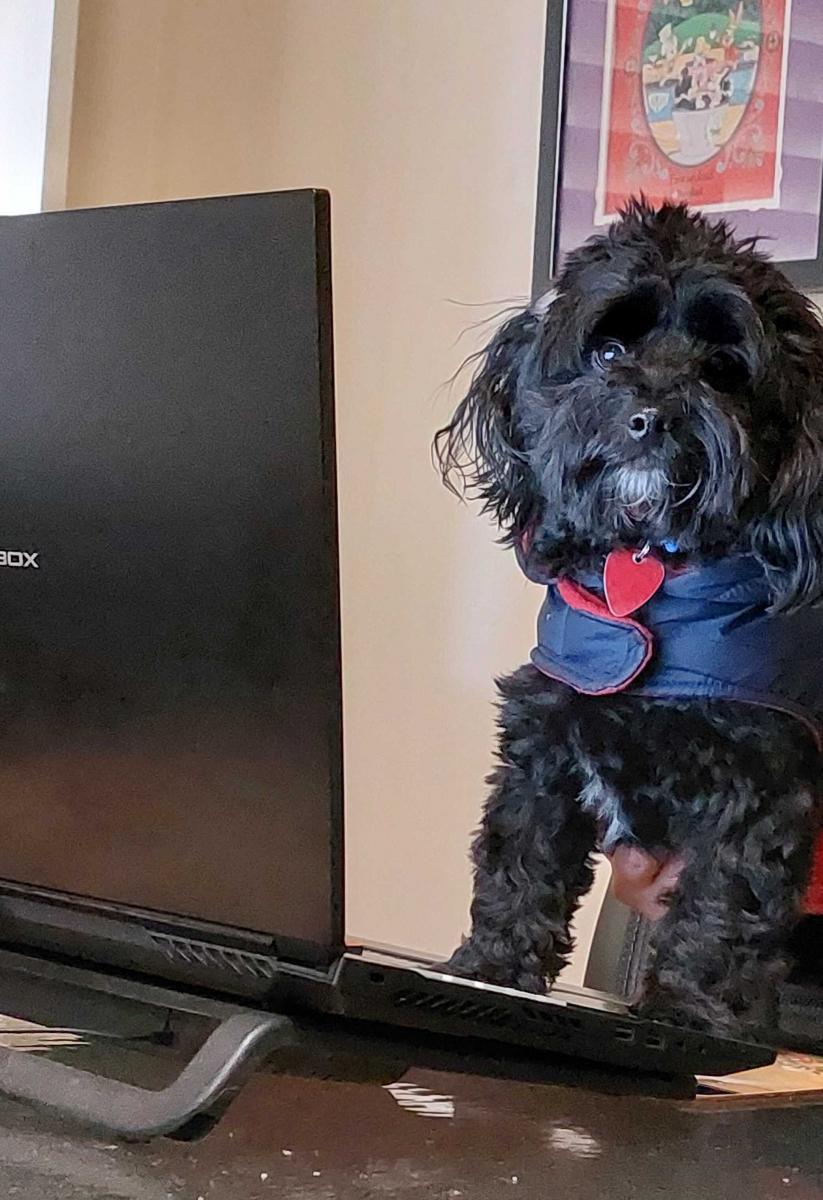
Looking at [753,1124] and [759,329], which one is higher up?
[759,329]

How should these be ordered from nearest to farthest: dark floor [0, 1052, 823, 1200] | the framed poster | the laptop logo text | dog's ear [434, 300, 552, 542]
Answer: dark floor [0, 1052, 823, 1200] < the laptop logo text < dog's ear [434, 300, 552, 542] < the framed poster

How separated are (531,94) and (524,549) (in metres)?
1.11

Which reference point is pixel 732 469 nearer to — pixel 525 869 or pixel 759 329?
pixel 759 329

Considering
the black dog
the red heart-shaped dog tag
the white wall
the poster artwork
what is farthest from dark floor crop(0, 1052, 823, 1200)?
the white wall

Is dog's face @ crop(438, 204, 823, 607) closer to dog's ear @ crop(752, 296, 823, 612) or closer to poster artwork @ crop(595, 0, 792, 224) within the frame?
dog's ear @ crop(752, 296, 823, 612)

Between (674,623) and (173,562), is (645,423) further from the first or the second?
(173,562)

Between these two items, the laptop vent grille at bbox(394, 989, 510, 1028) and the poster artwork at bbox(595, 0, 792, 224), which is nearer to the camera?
the laptop vent grille at bbox(394, 989, 510, 1028)

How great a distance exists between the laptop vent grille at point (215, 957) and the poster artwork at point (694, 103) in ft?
4.49

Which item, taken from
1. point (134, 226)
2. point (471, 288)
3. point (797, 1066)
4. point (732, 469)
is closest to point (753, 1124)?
point (797, 1066)

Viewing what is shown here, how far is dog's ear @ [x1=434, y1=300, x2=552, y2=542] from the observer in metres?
1.14

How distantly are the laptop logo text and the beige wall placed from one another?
51.7 inches

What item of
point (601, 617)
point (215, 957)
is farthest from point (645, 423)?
point (215, 957)

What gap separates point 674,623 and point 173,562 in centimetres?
40

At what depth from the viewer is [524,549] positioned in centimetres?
113
